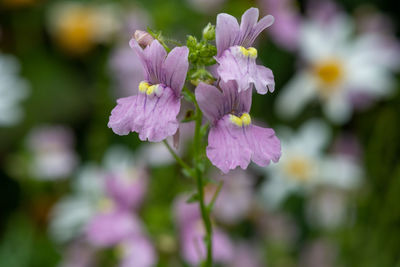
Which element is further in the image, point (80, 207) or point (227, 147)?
point (80, 207)

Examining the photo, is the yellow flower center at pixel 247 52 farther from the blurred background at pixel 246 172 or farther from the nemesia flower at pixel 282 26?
the nemesia flower at pixel 282 26

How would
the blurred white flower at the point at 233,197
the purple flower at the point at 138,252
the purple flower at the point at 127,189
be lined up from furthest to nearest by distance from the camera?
the blurred white flower at the point at 233,197 < the purple flower at the point at 127,189 < the purple flower at the point at 138,252

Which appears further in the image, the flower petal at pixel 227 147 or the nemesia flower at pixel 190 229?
the nemesia flower at pixel 190 229

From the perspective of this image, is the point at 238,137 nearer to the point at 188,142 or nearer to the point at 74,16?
the point at 188,142

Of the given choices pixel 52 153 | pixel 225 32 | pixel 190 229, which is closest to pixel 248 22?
pixel 225 32

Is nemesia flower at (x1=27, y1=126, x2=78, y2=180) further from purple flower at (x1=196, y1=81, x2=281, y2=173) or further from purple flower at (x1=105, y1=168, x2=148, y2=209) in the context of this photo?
purple flower at (x1=196, y1=81, x2=281, y2=173)

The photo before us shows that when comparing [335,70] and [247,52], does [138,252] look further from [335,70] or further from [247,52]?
[335,70]

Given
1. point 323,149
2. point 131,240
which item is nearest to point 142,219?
point 131,240

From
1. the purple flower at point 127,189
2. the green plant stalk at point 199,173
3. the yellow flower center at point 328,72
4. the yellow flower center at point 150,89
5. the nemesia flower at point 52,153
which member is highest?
the yellow flower center at point 150,89

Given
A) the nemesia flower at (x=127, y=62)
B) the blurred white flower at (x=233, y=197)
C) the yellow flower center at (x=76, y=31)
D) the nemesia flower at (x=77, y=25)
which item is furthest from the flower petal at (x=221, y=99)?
the yellow flower center at (x=76, y=31)

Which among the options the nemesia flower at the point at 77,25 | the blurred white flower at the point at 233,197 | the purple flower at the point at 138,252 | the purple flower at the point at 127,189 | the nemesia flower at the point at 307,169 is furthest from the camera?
the nemesia flower at the point at 77,25
